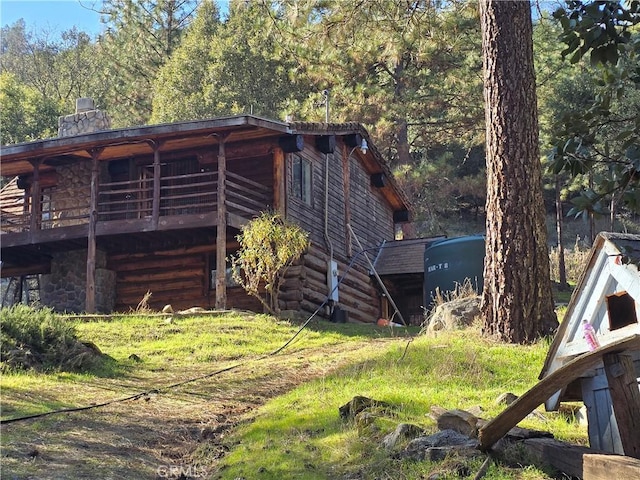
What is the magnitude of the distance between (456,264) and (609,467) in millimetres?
16230

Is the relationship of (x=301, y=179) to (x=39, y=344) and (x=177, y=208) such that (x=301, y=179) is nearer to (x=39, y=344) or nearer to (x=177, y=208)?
(x=177, y=208)

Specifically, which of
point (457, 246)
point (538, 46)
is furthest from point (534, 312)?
point (538, 46)

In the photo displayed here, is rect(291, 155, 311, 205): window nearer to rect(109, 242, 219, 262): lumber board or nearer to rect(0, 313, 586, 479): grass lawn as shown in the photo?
rect(109, 242, 219, 262): lumber board

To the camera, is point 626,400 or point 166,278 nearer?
point 626,400

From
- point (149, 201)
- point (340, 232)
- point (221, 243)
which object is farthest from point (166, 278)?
point (340, 232)

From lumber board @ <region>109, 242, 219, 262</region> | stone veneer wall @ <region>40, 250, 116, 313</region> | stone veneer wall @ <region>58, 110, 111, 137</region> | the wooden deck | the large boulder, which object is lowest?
the large boulder

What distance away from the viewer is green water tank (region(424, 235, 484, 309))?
20.1 m

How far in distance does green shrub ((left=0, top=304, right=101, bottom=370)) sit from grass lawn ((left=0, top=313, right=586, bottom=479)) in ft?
1.06

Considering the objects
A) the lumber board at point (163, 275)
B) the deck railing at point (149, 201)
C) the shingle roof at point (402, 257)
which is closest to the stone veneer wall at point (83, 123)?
the deck railing at point (149, 201)

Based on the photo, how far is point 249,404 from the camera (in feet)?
31.3

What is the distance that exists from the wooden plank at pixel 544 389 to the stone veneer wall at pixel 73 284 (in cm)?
1698

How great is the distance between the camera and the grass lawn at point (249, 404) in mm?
6684

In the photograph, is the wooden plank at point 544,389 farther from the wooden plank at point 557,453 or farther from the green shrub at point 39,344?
the green shrub at point 39,344

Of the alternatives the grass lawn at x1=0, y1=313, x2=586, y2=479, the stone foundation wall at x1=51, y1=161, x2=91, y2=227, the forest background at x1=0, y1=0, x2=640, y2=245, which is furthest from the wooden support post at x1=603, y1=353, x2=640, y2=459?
the stone foundation wall at x1=51, y1=161, x2=91, y2=227
